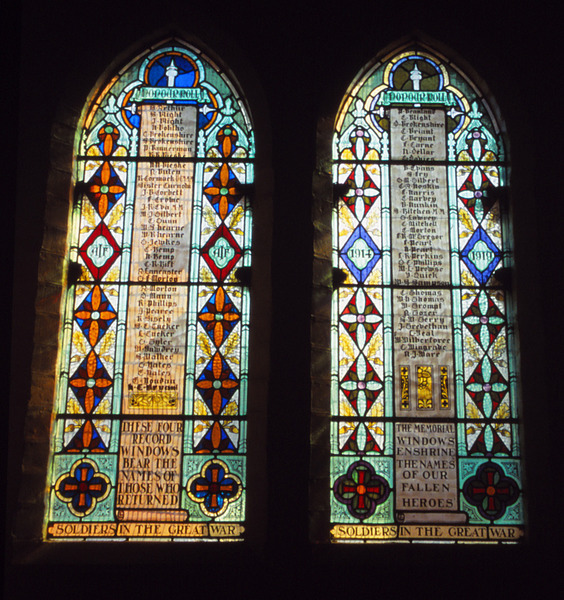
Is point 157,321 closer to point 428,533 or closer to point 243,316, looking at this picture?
point 243,316

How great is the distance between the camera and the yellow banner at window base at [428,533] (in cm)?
455

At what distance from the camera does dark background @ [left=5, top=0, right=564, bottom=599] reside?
14.3 feet

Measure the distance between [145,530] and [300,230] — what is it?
2.04 m

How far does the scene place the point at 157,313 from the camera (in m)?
4.92

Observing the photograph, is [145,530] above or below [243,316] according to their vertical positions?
below

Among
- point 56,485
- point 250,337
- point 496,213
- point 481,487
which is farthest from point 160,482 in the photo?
point 496,213

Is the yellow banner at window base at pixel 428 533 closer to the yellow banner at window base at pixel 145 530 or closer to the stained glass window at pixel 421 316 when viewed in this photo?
the stained glass window at pixel 421 316

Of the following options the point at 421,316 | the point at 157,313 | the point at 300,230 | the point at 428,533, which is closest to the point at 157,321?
the point at 157,313

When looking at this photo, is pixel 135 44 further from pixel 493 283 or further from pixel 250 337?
pixel 493 283

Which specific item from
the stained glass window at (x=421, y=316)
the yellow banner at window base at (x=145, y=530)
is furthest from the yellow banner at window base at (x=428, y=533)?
the yellow banner at window base at (x=145, y=530)

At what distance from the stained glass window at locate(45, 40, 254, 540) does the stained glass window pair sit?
0.04 ft

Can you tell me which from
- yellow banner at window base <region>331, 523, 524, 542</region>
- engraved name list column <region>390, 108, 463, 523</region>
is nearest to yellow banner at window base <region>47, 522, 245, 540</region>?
yellow banner at window base <region>331, 523, 524, 542</region>

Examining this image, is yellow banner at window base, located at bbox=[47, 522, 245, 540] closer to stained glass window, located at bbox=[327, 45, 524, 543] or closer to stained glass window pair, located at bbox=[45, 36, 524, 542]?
stained glass window pair, located at bbox=[45, 36, 524, 542]

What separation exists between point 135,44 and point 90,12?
373 mm
